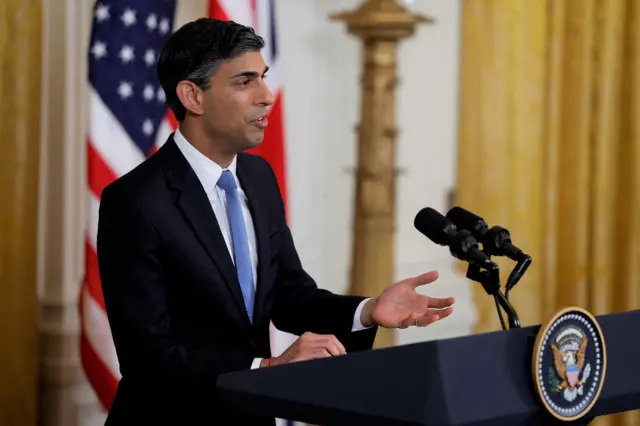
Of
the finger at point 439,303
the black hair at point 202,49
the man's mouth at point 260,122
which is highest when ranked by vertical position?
the black hair at point 202,49

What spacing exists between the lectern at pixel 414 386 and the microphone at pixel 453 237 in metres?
0.18

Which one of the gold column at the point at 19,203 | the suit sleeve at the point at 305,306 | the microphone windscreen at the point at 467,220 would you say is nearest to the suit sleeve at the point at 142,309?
the suit sleeve at the point at 305,306

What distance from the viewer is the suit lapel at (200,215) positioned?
7.26 feet

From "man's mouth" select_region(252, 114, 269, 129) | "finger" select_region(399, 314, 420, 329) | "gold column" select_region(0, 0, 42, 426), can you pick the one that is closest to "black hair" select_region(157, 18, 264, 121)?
"man's mouth" select_region(252, 114, 269, 129)

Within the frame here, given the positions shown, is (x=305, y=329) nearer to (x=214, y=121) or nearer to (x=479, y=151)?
(x=214, y=121)

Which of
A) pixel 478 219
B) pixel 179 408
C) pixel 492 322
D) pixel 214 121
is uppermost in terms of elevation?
pixel 214 121

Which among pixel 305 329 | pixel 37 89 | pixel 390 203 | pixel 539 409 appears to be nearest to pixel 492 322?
pixel 390 203

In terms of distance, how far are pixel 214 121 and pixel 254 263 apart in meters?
0.31

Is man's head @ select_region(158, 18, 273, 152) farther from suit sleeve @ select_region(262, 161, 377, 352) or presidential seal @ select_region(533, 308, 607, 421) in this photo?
presidential seal @ select_region(533, 308, 607, 421)

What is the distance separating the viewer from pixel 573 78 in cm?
537

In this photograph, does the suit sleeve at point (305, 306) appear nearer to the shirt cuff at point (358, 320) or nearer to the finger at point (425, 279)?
the shirt cuff at point (358, 320)

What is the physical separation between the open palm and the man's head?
421 mm

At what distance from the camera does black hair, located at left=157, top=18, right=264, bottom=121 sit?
Answer: 87.0 inches

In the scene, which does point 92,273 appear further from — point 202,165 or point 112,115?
point 202,165
